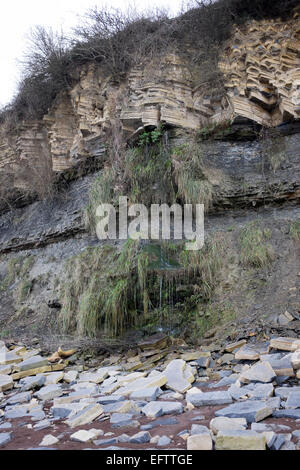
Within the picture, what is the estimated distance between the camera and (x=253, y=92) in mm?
6574

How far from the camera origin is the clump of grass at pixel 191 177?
6.30 m

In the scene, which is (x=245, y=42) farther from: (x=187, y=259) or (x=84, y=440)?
(x=84, y=440)

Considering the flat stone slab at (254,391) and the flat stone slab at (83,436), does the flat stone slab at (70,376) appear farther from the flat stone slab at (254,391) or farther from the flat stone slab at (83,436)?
the flat stone slab at (254,391)

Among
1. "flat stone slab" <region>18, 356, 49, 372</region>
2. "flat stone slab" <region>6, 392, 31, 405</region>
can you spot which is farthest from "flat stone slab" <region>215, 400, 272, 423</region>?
"flat stone slab" <region>18, 356, 49, 372</region>

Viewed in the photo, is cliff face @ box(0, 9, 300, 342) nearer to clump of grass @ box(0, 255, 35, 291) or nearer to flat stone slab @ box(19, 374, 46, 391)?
clump of grass @ box(0, 255, 35, 291)

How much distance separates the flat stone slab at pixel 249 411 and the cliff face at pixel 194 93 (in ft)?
18.7

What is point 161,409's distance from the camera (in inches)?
98.3

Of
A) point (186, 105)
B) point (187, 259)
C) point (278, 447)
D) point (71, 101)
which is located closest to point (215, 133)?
point (186, 105)

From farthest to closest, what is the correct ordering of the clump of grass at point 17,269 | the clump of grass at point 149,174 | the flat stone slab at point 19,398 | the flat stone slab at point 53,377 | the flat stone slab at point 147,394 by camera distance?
1. the clump of grass at point 17,269
2. the clump of grass at point 149,174
3. the flat stone slab at point 53,377
4. the flat stone slab at point 19,398
5. the flat stone slab at point 147,394

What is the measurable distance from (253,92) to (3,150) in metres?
7.53

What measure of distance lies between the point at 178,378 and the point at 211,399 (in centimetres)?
73

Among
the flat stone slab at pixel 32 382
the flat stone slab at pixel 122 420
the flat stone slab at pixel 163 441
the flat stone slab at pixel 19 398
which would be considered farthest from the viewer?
the flat stone slab at pixel 32 382

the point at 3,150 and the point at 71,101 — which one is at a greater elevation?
the point at 71,101

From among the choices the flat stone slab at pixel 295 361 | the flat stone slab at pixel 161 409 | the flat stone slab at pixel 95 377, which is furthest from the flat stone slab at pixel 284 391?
the flat stone slab at pixel 95 377
